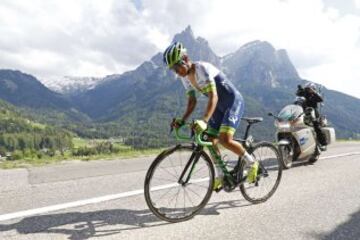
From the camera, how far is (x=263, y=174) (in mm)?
6957

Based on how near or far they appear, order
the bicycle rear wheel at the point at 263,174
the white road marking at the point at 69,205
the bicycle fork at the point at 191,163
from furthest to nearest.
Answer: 1. the bicycle rear wheel at the point at 263,174
2. the bicycle fork at the point at 191,163
3. the white road marking at the point at 69,205

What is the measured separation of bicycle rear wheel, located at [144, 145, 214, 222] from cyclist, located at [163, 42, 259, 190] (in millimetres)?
318

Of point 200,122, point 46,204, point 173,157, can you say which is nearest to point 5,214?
point 46,204

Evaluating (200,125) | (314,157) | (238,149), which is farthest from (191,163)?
(314,157)

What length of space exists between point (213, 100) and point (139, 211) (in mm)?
1967

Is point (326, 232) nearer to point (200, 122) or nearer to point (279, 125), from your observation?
point (200, 122)

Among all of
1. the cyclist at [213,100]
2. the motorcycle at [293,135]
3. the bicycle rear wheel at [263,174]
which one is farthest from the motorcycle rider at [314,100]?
the cyclist at [213,100]

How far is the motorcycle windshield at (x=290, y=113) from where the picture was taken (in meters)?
10.6

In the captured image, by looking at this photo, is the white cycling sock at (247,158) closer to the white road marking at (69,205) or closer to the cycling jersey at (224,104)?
the cycling jersey at (224,104)

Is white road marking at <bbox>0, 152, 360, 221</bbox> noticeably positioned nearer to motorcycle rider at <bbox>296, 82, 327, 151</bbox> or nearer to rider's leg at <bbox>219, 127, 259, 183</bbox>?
rider's leg at <bbox>219, 127, 259, 183</bbox>

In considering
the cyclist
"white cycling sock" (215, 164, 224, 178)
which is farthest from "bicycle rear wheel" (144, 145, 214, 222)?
the cyclist

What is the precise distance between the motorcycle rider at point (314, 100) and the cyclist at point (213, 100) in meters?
6.01

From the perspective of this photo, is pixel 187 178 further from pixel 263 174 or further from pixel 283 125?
pixel 283 125

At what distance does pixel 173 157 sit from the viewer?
18.2 ft
